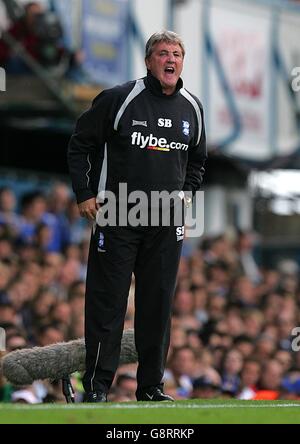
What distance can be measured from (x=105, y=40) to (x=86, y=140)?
9305 mm

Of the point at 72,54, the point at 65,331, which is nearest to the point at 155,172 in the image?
the point at 65,331

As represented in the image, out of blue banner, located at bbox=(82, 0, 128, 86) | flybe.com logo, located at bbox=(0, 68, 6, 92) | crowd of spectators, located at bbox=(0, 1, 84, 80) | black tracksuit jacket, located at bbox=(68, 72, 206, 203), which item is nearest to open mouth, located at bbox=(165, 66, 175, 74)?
black tracksuit jacket, located at bbox=(68, 72, 206, 203)

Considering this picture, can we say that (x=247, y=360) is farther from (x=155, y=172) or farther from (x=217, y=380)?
(x=155, y=172)

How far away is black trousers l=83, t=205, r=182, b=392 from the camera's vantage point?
8500 mm

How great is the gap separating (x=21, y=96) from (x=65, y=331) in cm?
466

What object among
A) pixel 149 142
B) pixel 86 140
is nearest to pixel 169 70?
pixel 149 142

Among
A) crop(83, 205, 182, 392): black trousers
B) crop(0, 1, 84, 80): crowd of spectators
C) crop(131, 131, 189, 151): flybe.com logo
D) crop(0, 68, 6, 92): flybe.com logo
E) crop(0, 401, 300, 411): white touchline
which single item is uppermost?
crop(0, 1, 84, 80): crowd of spectators

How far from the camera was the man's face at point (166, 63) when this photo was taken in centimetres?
841

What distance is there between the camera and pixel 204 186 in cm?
2362

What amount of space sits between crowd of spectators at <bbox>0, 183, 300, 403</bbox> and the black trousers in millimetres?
2064

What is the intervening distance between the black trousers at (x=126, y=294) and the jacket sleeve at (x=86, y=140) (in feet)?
0.90

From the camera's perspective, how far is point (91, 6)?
676 inches

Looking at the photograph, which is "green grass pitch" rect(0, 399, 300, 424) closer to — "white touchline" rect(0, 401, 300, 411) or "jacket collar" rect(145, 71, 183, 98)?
"white touchline" rect(0, 401, 300, 411)

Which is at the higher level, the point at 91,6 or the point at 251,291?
the point at 91,6
